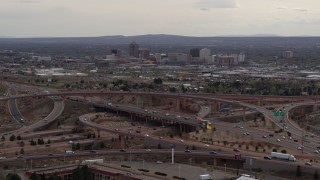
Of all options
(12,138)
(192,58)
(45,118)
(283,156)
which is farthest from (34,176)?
(192,58)

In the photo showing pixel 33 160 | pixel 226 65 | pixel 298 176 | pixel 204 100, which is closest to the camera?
pixel 298 176

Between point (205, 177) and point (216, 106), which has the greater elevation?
point (205, 177)

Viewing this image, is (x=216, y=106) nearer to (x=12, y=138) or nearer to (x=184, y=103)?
(x=184, y=103)

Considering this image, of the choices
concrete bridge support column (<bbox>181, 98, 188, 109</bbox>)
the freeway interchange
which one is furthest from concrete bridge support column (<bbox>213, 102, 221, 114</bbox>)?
concrete bridge support column (<bbox>181, 98, 188, 109</bbox>)

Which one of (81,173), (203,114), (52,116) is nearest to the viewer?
(81,173)

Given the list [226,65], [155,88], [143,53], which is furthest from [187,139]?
[143,53]

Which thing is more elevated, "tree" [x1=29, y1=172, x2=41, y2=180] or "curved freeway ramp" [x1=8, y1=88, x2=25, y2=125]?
"tree" [x1=29, y1=172, x2=41, y2=180]

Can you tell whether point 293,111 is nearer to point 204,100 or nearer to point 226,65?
point 204,100

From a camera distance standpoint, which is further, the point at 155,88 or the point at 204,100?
the point at 155,88

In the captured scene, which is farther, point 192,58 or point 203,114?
point 192,58

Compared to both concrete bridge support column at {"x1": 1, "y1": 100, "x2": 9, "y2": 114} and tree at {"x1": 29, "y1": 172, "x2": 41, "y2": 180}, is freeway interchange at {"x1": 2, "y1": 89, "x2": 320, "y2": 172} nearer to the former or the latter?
concrete bridge support column at {"x1": 1, "y1": 100, "x2": 9, "y2": 114}

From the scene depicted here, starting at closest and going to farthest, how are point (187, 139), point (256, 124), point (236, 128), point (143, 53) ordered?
point (187, 139), point (236, 128), point (256, 124), point (143, 53)
